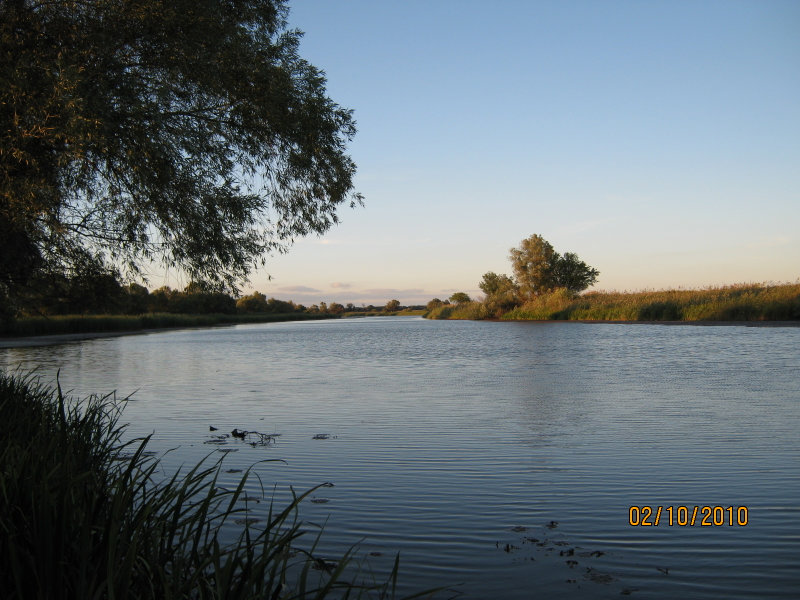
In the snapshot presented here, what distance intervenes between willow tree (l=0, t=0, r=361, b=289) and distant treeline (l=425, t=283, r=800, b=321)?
3559 centimetres

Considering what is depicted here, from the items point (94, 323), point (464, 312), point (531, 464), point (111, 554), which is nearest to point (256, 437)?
point (531, 464)

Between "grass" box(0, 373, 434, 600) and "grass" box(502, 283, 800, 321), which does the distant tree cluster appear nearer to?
"grass" box(502, 283, 800, 321)

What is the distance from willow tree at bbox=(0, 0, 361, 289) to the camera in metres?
6.53

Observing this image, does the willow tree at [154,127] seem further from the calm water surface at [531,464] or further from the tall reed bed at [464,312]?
the tall reed bed at [464,312]

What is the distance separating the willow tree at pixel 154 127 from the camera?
257 inches

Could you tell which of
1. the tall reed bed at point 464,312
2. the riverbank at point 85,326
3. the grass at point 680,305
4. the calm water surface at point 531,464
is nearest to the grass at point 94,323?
the riverbank at point 85,326

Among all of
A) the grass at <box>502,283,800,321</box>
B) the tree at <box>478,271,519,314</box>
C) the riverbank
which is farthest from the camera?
the tree at <box>478,271,519,314</box>

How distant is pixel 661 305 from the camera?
47.1 m

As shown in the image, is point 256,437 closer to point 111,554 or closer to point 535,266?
point 111,554

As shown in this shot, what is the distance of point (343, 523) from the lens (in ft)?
16.2

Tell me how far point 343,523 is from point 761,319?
3950 cm
